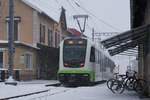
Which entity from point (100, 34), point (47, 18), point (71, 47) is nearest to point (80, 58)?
point (71, 47)

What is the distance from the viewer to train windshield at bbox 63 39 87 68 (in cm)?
3644

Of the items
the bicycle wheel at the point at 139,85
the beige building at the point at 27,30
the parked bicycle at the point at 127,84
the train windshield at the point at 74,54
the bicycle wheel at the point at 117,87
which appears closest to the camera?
the bicycle wheel at the point at 139,85

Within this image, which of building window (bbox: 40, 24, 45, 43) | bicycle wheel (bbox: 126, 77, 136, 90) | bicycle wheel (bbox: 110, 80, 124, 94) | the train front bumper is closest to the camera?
bicycle wheel (bbox: 110, 80, 124, 94)

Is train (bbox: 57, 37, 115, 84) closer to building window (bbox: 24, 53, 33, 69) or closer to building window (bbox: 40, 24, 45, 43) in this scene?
building window (bbox: 24, 53, 33, 69)

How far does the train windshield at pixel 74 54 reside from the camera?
3644 centimetres

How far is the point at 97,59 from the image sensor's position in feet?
130

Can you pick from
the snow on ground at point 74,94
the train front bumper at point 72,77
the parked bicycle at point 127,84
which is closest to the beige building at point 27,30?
the train front bumper at point 72,77

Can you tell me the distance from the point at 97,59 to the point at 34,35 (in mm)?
12918

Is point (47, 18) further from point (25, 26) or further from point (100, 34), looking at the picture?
point (100, 34)

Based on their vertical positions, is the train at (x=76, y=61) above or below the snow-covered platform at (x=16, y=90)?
above

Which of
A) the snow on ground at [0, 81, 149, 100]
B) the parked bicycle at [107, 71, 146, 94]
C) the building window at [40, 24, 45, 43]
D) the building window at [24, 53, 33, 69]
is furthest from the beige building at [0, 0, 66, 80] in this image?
the parked bicycle at [107, 71, 146, 94]

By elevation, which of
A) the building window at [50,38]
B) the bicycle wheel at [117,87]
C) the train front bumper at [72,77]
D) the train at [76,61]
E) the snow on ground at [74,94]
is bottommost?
the snow on ground at [74,94]

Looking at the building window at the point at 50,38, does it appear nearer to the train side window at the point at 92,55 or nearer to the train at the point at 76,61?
the train at the point at 76,61

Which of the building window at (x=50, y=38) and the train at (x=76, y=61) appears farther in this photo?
the building window at (x=50, y=38)
